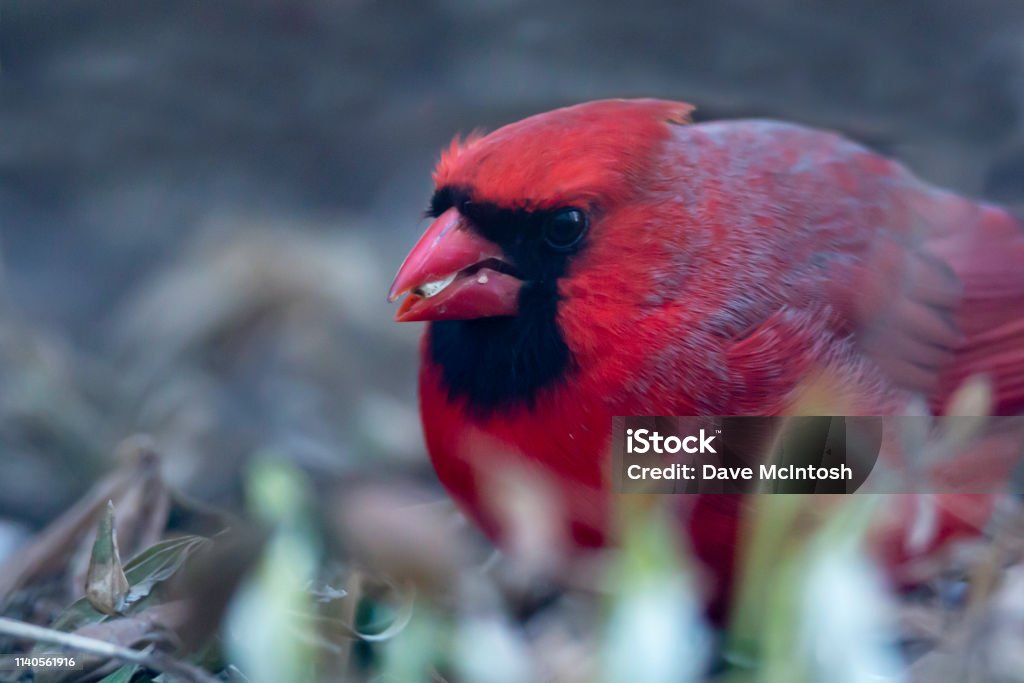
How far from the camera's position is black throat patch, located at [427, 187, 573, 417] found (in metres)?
1.77

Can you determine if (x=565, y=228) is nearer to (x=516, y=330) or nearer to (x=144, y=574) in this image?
(x=516, y=330)

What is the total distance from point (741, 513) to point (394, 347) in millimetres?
1047

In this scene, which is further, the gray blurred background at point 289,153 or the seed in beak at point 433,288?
the gray blurred background at point 289,153

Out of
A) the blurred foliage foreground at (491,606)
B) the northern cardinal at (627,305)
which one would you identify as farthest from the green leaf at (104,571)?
the northern cardinal at (627,305)

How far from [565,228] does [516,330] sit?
0.61 feet

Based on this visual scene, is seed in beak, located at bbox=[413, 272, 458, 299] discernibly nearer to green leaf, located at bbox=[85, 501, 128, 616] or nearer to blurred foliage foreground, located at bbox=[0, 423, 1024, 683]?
blurred foliage foreground, located at bbox=[0, 423, 1024, 683]

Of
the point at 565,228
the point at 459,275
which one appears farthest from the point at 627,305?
the point at 459,275

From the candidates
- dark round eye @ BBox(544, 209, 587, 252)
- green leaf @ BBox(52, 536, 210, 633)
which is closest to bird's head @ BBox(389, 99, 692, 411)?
dark round eye @ BBox(544, 209, 587, 252)

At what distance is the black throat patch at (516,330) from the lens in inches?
69.6

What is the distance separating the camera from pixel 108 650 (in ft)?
4.92

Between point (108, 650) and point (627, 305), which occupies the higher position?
point (627, 305)

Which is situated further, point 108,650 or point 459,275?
point 459,275

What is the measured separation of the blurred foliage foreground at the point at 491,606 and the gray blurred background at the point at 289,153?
466mm

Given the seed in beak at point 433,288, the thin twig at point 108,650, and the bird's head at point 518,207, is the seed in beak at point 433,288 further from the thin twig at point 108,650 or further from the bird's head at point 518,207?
the thin twig at point 108,650
